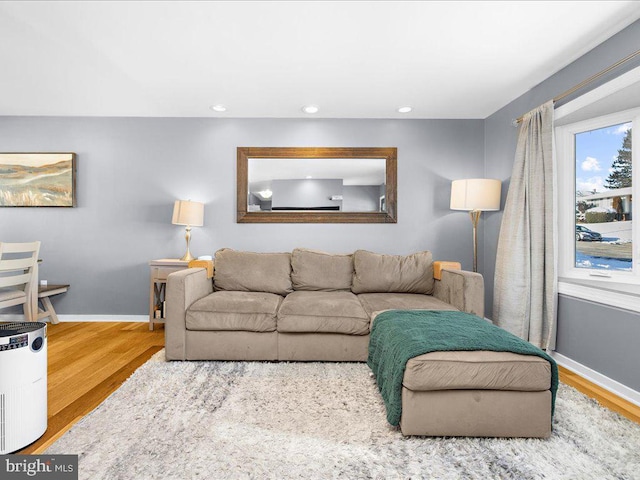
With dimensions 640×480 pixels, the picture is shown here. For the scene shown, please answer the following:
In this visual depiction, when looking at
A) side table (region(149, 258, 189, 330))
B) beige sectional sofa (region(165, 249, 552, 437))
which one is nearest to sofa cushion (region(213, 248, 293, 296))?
beige sectional sofa (region(165, 249, 552, 437))

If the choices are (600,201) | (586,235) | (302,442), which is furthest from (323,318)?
(600,201)

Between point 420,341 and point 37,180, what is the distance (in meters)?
4.52

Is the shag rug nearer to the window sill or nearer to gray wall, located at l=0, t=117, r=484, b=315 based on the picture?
the window sill

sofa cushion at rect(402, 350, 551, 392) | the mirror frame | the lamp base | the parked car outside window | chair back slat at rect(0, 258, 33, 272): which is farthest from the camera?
the mirror frame

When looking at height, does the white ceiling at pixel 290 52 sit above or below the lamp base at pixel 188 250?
above

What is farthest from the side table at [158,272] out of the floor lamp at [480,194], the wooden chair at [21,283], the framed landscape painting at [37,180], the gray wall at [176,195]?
the floor lamp at [480,194]

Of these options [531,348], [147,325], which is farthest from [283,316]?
[147,325]

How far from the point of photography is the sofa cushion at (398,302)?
8.75 ft

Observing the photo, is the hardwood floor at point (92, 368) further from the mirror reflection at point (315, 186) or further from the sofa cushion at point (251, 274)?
the mirror reflection at point (315, 186)

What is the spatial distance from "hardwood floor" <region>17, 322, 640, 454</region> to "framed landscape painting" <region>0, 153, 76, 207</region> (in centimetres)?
145

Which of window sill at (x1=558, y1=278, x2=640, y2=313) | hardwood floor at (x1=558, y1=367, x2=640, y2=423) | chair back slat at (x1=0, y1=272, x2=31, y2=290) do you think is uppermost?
window sill at (x1=558, y1=278, x2=640, y2=313)

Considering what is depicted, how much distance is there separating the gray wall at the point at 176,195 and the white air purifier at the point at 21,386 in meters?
2.39

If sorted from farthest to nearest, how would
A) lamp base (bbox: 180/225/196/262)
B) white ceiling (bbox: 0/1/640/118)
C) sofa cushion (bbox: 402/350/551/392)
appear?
lamp base (bbox: 180/225/196/262) < white ceiling (bbox: 0/1/640/118) < sofa cushion (bbox: 402/350/551/392)

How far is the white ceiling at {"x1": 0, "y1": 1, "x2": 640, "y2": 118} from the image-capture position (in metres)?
2.06
